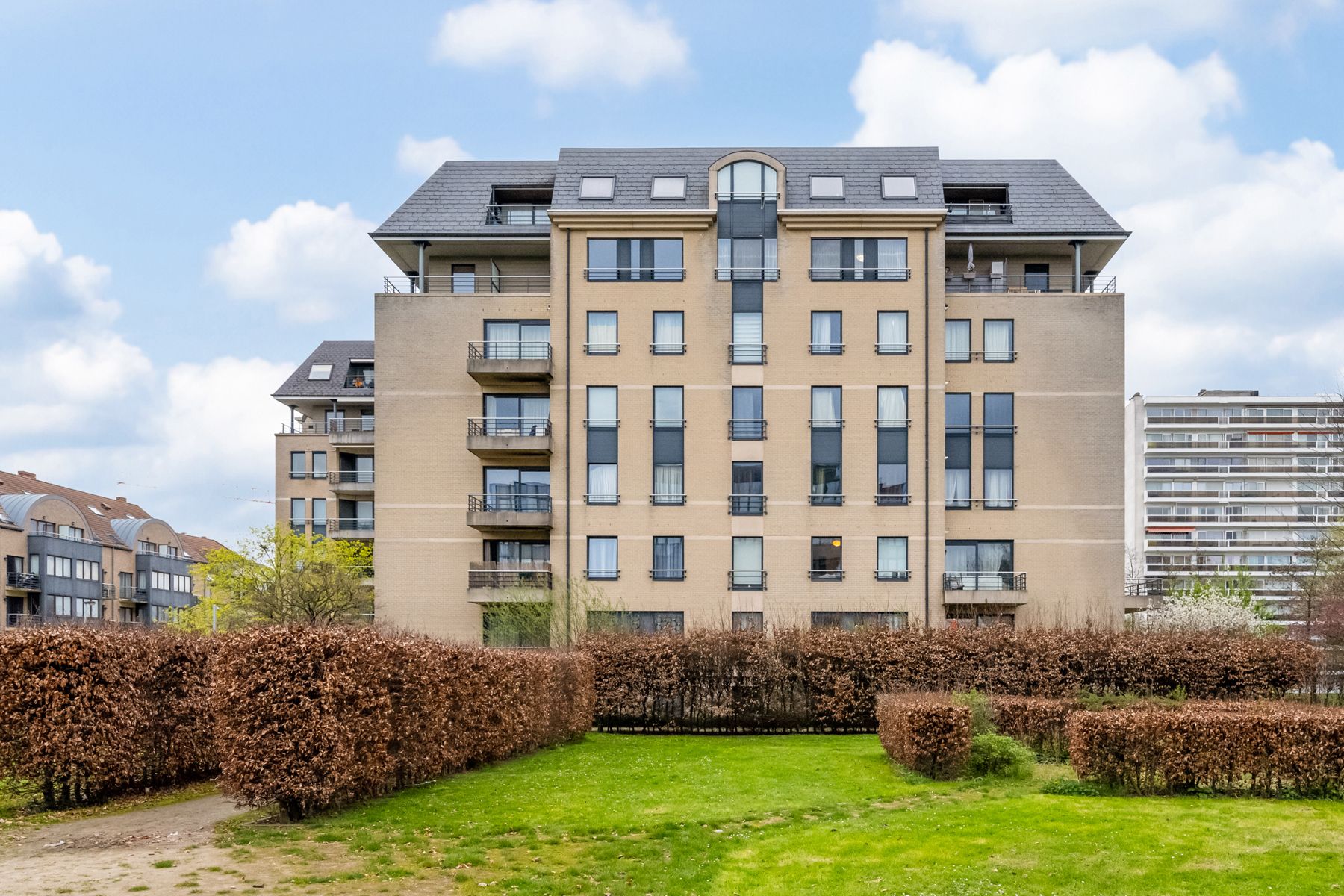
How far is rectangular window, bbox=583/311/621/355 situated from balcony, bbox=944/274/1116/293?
12.7 metres

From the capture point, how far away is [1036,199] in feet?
148

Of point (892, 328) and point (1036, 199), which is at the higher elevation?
point (1036, 199)

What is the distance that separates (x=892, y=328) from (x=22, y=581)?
57.1 metres

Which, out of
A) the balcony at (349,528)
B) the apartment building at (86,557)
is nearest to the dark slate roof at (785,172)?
the balcony at (349,528)

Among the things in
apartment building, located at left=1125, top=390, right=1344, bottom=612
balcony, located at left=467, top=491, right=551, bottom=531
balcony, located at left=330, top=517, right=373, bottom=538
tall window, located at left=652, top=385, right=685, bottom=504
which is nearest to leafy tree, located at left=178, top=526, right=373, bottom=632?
balcony, located at left=330, top=517, right=373, bottom=538

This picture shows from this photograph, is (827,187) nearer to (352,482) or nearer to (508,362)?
(508,362)

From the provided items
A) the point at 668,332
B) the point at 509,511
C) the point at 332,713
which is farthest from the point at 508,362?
the point at 332,713

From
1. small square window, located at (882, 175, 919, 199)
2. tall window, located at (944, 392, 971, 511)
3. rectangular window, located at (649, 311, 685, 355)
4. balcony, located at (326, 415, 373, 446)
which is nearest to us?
rectangular window, located at (649, 311, 685, 355)

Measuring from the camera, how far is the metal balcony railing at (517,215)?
147ft

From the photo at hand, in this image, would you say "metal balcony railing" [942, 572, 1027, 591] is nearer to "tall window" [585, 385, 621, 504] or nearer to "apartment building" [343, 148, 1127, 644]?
"apartment building" [343, 148, 1127, 644]

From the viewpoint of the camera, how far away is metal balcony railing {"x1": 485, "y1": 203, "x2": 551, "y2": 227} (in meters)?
44.7

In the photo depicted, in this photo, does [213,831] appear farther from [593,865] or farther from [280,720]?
[593,865]

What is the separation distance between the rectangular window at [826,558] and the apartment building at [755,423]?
76 mm

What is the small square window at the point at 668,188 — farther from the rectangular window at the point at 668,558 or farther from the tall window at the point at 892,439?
the rectangular window at the point at 668,558
